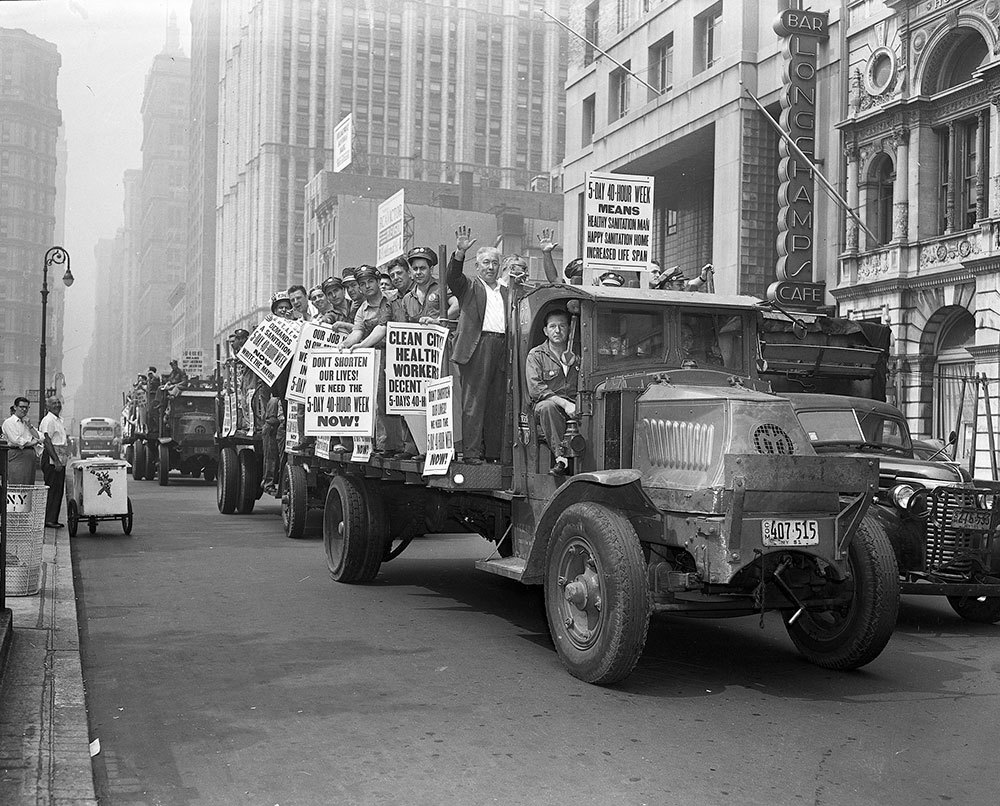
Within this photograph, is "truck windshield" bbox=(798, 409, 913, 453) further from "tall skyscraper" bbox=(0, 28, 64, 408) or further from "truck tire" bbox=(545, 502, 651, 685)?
"tall skyscraper" bbox=(0, 28, 64, 408)

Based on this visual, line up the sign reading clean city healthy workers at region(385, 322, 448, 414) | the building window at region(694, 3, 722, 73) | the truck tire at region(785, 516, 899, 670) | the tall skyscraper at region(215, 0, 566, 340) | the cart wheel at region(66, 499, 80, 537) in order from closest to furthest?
the truck tire at region(785, 516, 899, 670), the sign reading clean city healthy workers at region(385, 322, 448, 414), the cart wheel at region(66, 499, 80, 537), the building window at region(694, 3, 722, 73), the tall skyscraper at region(215, 0, 566, 340)

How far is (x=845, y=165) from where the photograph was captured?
26.3 meters

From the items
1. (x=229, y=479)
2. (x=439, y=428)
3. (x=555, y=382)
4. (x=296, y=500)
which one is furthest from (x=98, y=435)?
(x=555, y=382)

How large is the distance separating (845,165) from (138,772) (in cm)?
2435

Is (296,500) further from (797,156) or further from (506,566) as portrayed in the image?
(797,156)

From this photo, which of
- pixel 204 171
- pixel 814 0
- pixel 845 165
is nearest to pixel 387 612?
pixel 845 165

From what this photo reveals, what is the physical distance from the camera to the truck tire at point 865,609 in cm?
697

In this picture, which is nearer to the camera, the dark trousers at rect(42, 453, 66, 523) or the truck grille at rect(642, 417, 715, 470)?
the truck grille at rect(642, 417, 715, 470)

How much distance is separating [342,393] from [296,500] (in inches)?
169

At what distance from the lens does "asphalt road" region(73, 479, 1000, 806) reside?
4953 millimetres

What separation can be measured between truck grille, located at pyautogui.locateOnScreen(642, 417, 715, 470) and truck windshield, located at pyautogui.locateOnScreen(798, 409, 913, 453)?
11.5 feet

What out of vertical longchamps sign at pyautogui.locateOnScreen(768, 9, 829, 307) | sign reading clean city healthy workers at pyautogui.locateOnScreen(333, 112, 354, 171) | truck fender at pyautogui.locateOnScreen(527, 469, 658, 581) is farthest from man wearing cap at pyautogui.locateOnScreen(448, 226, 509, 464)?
sign reading clean city healthy workers at pyautogui.locateOnScreen(333, 112, 354, 171)

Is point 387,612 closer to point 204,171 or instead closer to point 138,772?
point 138,772

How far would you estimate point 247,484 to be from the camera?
1806 centimetres
